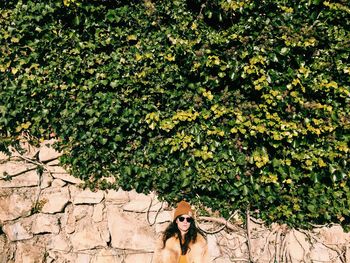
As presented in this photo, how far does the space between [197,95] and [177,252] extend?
211cm

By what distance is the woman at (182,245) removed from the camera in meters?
4.04

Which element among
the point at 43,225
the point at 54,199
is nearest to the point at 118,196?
the point at 54,199

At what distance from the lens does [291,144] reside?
13.5 ft

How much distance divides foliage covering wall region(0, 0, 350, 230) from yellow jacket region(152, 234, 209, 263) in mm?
739

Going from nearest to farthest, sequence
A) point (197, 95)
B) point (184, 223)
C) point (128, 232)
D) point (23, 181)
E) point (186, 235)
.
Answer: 1. point (184, 223)
2. point (186, 235)
3. point (197, 95)
4. point (128, 232)
5. point (23, 181)

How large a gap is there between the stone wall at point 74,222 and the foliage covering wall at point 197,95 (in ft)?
1.05

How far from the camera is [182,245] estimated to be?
4078 mm

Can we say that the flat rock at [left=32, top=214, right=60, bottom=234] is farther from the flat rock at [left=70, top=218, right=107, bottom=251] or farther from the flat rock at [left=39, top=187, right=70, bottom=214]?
the flat rock at [left=70, top=218, right=107, bottom=251]

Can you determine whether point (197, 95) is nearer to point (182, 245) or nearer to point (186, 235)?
point (186, 235)

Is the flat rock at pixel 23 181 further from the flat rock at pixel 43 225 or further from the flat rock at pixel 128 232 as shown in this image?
the flat rock at pixel 128 232

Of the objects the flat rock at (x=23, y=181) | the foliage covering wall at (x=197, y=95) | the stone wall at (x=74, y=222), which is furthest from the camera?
the flat rock at (x=23, y=181)

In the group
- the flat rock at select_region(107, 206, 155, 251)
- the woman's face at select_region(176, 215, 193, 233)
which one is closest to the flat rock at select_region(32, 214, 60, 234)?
the flat rock at select_region(107, 206, 155, 251)

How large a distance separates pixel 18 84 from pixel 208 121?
2.78 meters

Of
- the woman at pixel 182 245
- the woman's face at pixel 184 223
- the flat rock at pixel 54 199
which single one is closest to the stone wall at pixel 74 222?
the flat rock at pixel 54 199
